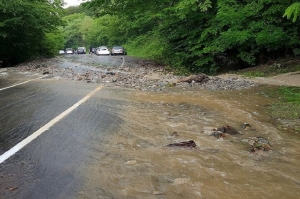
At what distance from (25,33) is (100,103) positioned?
843 inches

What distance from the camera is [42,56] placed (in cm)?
3644

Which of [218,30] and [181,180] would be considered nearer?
[181,180]

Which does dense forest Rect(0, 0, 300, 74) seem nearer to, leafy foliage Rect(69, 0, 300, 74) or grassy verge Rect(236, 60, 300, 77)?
leafy foliage Rect(69, 0, 300, 74)

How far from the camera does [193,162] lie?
4.98 metres

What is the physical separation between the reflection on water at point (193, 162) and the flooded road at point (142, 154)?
1 cm

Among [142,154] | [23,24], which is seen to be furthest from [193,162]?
[23,24]

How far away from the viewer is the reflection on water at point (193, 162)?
4.09 metres

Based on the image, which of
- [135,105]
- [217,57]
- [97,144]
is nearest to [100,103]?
[135,105]

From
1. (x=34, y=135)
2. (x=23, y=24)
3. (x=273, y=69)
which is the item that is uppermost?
(x=23, y=24)

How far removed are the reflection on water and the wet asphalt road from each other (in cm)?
28

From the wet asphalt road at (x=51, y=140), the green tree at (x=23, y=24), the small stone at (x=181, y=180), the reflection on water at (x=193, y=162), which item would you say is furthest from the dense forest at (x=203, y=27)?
the small stone at (x=181, y=180)

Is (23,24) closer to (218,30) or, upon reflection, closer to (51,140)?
(218,30)

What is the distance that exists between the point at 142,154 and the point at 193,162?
0.85 metres

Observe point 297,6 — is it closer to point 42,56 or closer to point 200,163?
point 200,163
